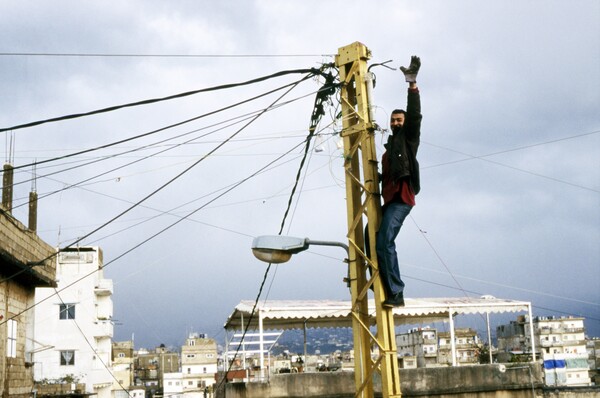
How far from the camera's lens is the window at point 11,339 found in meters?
17.0

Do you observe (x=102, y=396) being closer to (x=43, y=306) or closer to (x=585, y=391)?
(x=43, y=306)

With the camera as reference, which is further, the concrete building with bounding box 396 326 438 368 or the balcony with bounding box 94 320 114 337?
the balcony with bounding box 94 320 114 337

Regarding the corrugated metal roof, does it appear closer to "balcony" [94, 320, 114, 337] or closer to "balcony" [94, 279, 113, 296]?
"balcony" [94, 320, 114, 337]

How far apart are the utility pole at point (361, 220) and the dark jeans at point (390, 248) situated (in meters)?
0.09

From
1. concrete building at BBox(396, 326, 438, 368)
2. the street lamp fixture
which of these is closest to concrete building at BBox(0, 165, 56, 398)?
the street lamp fixture

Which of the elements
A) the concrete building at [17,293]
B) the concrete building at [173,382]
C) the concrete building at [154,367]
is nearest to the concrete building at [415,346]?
the concrete building at [17,293]

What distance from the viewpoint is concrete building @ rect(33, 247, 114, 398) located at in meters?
50.1

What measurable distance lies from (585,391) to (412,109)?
56.2 feet

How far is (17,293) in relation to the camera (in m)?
17.8

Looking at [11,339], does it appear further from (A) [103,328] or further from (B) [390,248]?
(A) [103,328]

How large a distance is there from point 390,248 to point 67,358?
47628mm

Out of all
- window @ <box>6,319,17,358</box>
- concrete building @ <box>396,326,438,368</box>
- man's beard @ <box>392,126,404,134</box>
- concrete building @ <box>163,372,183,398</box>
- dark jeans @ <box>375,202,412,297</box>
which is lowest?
concrete building @ <box>163,372,183,398</box>

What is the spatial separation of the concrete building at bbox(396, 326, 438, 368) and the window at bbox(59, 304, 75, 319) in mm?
25134

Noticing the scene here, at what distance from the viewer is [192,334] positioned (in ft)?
377
